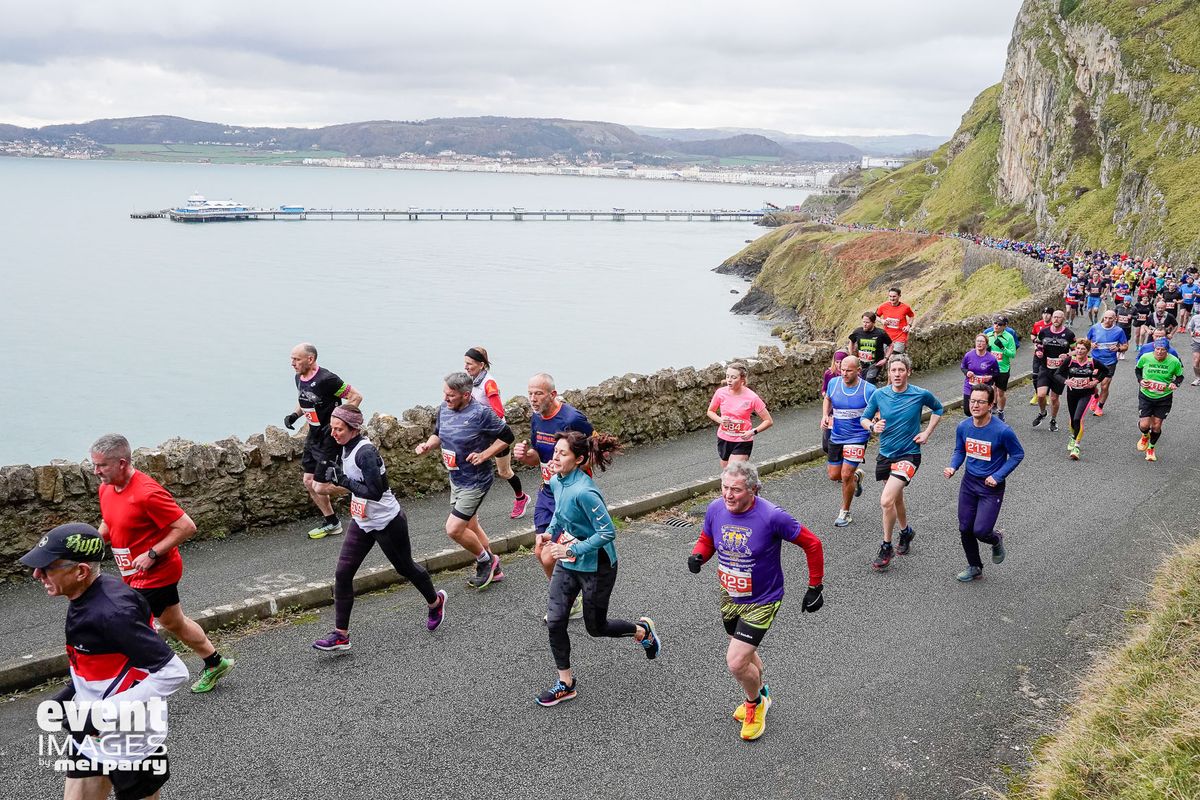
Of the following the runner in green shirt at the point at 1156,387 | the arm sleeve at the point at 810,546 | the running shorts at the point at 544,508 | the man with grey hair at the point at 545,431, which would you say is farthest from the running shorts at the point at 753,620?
the runner in green shirt at the point at 1156,387

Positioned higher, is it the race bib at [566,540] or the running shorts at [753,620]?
the race bib at [566,540]

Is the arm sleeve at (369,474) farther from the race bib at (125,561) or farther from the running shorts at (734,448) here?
the running shorts at (734,448)

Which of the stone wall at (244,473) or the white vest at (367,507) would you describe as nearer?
the white vest at (367,507)

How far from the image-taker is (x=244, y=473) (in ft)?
35.0

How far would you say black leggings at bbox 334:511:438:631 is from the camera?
7.66 meters

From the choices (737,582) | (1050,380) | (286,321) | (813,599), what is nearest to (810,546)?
(813,599)

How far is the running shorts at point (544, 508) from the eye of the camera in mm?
8523

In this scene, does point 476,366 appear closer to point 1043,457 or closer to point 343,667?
point 343,667

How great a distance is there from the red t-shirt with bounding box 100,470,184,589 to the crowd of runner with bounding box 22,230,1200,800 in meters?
0.01

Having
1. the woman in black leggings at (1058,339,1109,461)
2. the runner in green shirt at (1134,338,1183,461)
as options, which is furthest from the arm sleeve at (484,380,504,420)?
the runner in green shirt at (1134,338,1183,461)

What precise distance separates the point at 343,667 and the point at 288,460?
393cm

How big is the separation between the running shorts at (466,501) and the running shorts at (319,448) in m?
1.78

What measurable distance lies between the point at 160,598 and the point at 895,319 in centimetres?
1343

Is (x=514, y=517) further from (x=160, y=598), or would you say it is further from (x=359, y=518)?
(x=160, y=598)
